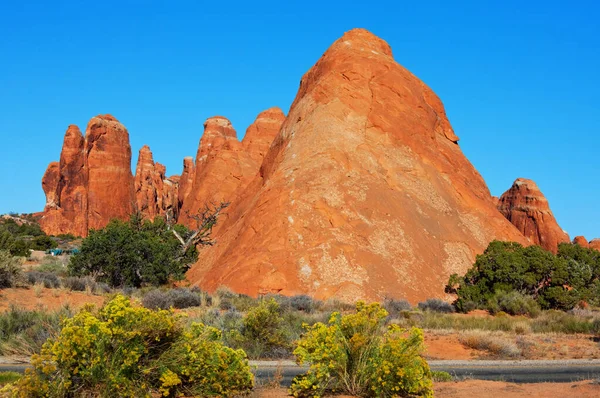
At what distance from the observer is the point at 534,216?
7556 cm

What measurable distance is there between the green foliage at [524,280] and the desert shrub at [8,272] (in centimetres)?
1954

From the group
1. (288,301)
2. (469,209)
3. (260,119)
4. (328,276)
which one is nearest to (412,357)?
(288,301)

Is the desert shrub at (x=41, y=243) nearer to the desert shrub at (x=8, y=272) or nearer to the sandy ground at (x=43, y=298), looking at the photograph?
the desert shrub at (x=8, y=272)

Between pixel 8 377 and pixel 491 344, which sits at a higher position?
pixel 8 377

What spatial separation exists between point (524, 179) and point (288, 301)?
64397 mm

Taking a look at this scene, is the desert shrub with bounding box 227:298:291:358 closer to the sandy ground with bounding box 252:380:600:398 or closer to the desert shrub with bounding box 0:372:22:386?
the sandy ground with bounding box 252:380:600:398

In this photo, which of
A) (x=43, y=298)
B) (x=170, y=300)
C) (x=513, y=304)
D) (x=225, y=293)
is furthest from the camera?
(x=225, y=293)

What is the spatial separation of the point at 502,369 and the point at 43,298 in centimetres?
1633

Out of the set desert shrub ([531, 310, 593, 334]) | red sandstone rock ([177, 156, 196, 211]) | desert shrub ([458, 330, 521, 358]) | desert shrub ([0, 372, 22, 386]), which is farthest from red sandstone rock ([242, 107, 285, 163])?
desert shrub ([0, 372, 22, 386])

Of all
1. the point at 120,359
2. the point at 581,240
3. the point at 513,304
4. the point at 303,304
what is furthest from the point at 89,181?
the point at 120,359

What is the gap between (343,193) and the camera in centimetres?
A: 3394

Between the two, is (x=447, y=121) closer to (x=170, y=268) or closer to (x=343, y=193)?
(x=343, y=193)

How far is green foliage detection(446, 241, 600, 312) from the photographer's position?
94.9ft

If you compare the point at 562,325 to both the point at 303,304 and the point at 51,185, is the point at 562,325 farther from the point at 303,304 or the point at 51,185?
the point at 51,185
